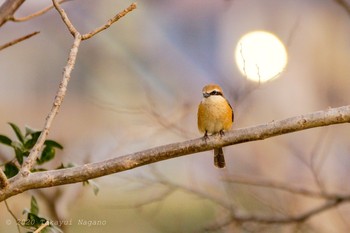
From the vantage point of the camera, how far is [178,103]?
149 inches

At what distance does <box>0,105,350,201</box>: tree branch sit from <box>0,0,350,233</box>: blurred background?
129cm

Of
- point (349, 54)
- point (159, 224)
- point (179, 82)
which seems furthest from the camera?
point (349, 54)

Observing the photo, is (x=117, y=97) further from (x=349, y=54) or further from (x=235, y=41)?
(x=349, y=54)

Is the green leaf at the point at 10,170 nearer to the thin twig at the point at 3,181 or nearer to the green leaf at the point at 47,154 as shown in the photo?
the green leaf at the point at 47,154

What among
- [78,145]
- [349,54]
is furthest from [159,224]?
[349,54]

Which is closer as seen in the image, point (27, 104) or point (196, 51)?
point (196, 51)

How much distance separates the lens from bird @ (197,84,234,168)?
7.52ft

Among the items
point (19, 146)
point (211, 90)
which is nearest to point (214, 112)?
point (211, 90)

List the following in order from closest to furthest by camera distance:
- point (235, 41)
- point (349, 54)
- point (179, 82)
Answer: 1. point (179, 82)
2. point (349, 54)
3. point (235, 41)

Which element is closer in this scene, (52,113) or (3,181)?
(3,181)

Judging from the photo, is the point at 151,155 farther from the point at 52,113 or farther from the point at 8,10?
the point at 8,10

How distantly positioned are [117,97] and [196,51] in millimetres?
740

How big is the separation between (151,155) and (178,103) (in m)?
2.30

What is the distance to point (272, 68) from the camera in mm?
3207
